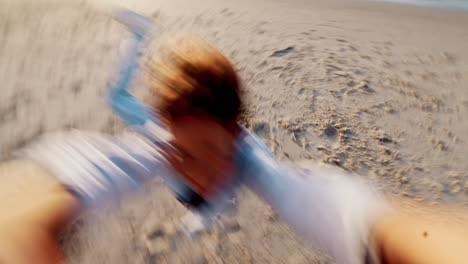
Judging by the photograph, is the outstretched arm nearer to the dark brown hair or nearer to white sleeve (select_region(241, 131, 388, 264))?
white sleeve (select_region(241, 131, 388, 264))

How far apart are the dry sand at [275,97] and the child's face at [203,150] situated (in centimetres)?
77

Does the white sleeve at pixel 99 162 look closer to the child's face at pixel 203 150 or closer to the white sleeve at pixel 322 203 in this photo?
the child's face at pixel 203 150

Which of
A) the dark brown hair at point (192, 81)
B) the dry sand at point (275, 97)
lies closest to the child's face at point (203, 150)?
the dark brown hair at point (192, 81)

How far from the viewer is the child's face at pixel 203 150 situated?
87 cm

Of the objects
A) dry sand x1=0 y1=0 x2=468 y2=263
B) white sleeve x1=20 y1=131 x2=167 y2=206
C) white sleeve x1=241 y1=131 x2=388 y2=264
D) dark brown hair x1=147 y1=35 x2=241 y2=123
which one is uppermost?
dark brown hair x1=147 y1=35 x2=241 y2=123

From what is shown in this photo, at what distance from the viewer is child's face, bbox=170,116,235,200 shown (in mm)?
868

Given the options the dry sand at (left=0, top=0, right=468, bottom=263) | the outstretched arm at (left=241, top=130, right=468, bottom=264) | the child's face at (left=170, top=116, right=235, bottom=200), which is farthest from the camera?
the dry sand at (left=0, top=0, right=468, bottom=263)

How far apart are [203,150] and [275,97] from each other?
197 cm

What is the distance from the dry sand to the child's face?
Result: 0.77 metres

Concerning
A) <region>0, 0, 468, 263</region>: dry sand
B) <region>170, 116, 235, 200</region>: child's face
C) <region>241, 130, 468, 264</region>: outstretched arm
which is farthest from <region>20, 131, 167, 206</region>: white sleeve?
<region>0, 0, 468, 263</region>: dry sand

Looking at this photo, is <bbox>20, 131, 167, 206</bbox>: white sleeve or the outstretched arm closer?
the outstretched arm

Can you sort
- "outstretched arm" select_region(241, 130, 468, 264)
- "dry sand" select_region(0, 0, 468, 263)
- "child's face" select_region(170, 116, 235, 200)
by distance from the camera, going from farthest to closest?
"dry sand" select_region(0, 0, 468, 263), "child's face" select_region(170, 116, 235, 200), "outstretched arm" select_region(241, 130, 468, 264)

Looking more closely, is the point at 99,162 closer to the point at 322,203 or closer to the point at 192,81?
the point at 192,81

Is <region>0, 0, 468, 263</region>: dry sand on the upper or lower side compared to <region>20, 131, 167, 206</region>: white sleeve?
lower
